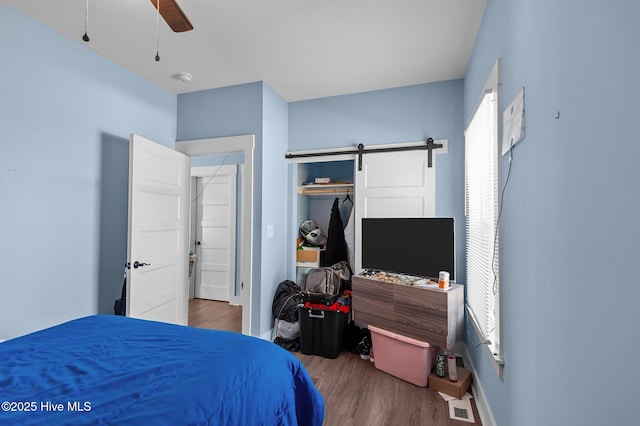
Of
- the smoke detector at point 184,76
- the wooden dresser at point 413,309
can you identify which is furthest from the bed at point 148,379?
the smoke detector at point 184,76

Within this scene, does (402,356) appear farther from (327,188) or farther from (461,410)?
(327,188)

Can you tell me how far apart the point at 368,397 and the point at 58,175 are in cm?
288

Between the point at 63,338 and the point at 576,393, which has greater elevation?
the point at 576,393

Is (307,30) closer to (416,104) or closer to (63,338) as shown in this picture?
(416,104)

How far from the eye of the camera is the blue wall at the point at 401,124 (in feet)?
9.69

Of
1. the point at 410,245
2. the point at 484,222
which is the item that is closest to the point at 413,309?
the point at 410,245

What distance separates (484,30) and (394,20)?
0.61 meters

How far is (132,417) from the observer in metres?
0.85

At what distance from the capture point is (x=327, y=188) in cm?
368

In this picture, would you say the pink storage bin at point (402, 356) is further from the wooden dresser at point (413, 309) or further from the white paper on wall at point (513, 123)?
the white paper on wall at point (513, 123)

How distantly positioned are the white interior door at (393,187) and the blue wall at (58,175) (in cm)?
236

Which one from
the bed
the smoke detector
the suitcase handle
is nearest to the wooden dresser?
the suitcase handle

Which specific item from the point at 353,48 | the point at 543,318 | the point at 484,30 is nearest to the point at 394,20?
the point at 353,48

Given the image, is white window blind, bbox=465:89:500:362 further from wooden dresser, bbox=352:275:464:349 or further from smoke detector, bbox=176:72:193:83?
smoke detector, bbox=176:72:193:83
